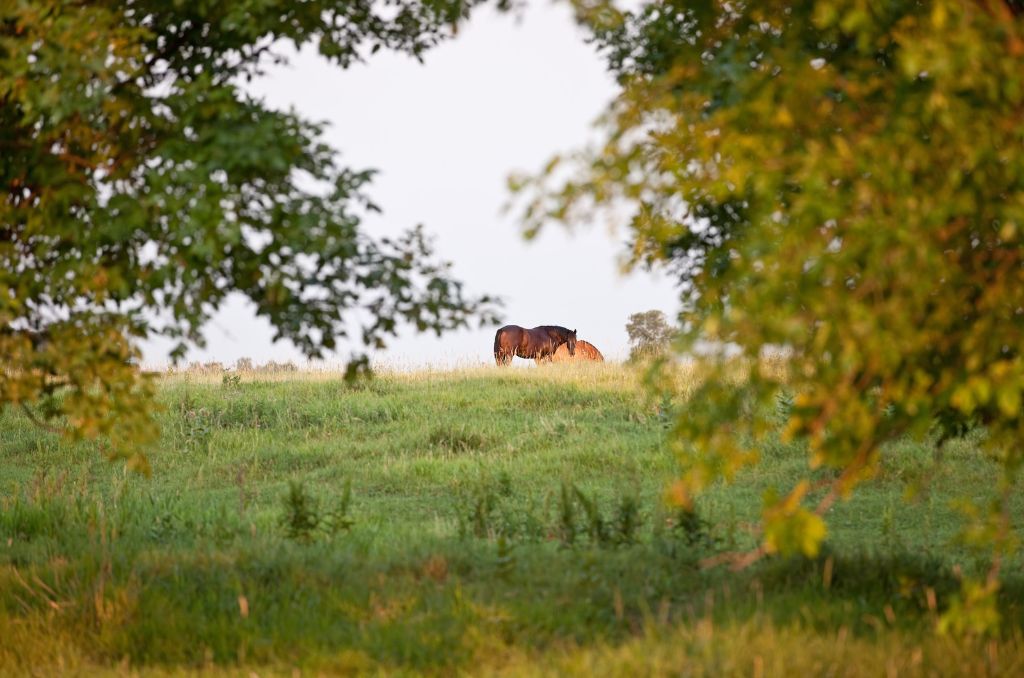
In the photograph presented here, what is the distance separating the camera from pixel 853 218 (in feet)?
17.6

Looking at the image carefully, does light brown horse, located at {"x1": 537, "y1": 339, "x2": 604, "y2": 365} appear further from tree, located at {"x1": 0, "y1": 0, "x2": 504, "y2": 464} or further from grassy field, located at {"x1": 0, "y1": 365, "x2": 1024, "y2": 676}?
tree, located at {"x1": 0, "y1": 0, "x2": 504, "y2": 464}

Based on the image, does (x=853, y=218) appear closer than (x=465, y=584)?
Yes

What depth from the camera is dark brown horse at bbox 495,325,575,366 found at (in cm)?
3344

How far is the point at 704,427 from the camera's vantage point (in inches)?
221

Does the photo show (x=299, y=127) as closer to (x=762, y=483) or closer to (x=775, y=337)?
(x=775, y=337)

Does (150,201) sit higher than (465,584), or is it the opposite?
(150,201)

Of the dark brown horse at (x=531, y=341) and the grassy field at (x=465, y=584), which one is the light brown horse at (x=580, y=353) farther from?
the grassy field at (x=465, y=584)

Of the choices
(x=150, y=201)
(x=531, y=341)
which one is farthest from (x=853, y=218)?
(x=531, y=341)

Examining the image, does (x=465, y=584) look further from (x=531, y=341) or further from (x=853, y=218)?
(x=531, y=341)

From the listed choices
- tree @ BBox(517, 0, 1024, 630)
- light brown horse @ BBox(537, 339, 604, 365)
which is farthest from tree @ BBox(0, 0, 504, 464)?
light brown horse @ BBox(537, 339, 604, 365)

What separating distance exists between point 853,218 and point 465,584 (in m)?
4.92

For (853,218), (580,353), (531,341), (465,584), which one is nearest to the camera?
(853,218)

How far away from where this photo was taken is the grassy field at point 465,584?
25.1ft

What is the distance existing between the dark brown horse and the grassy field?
1647 cm
